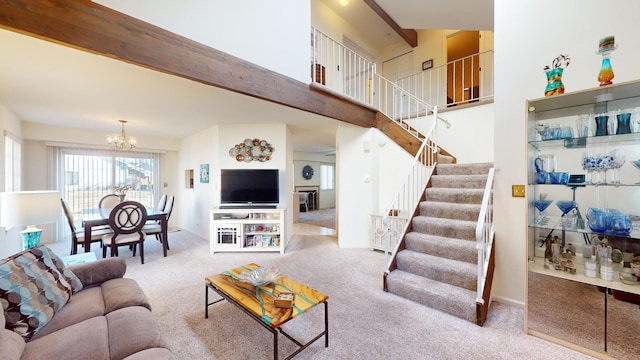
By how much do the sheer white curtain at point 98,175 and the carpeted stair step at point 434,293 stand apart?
20.6 feet

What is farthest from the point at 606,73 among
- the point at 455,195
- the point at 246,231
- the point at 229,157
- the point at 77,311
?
the point at 229,157

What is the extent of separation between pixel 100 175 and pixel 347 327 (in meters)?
6.37

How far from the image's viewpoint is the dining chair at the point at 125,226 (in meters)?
3.63

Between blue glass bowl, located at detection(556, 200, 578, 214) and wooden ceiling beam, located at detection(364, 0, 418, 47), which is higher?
wooden ceiling beam, located at detection(364, 0, 418, 47)

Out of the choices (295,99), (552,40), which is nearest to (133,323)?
(295,99)

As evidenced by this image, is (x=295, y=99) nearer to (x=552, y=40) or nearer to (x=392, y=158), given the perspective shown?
(x=392, y=158)

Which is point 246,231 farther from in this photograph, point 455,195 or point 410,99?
point 410,99

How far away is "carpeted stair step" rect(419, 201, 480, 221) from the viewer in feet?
9.87

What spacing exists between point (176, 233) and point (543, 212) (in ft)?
21.5

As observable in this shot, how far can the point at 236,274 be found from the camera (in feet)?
7.57

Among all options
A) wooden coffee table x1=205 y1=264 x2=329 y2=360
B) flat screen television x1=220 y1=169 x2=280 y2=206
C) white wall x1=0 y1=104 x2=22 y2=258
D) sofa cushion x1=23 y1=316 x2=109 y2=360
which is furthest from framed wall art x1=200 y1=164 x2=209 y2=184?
sofa cushion x1=23 y1=316 x2=109 y2=360

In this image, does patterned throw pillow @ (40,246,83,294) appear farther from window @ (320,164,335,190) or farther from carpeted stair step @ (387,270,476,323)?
window @ (320,164,335,190)

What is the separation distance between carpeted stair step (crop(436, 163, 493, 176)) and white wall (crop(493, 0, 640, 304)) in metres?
1.20

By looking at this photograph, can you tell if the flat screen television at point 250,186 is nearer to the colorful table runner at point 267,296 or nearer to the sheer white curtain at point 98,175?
the colorful table runner at point 267,296
